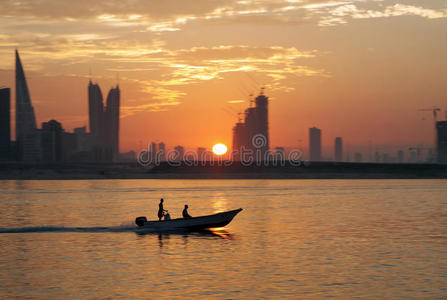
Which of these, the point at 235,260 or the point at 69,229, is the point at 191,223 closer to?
the point at 69,229

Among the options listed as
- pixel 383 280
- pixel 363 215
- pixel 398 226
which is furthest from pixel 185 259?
pixel 363 215

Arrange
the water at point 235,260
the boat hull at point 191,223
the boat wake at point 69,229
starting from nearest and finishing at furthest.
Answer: the water at point 235,260 < the boat hull at point 191,223 < the boat wake at point 69,229

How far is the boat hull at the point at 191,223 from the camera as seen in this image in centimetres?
5684

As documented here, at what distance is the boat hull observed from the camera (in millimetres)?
56844

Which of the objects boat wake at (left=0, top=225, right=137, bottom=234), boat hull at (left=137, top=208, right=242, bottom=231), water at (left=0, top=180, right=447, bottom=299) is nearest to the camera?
water at (left=0, top=180, right=447, bottom=299)

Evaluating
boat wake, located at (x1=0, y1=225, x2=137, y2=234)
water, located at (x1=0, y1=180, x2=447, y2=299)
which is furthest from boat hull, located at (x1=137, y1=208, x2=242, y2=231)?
boat wake, located at (x1=0, y1=225, x2=137, y2=234)

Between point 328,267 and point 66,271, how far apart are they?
677 inches

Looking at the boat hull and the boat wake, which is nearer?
the boat hull

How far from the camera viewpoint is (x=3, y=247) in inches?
1880

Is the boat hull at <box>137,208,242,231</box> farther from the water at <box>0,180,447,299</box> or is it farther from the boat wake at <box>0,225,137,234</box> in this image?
the boat wake at <box>0,225,137,234</box>

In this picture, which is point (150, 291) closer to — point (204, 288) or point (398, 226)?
point (204, 288)

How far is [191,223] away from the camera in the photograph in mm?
57438

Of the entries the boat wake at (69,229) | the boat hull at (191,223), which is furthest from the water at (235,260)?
the boat hull at (191,223)

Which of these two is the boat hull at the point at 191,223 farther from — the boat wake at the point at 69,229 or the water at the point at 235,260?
the boat wake at the point at 69,229
